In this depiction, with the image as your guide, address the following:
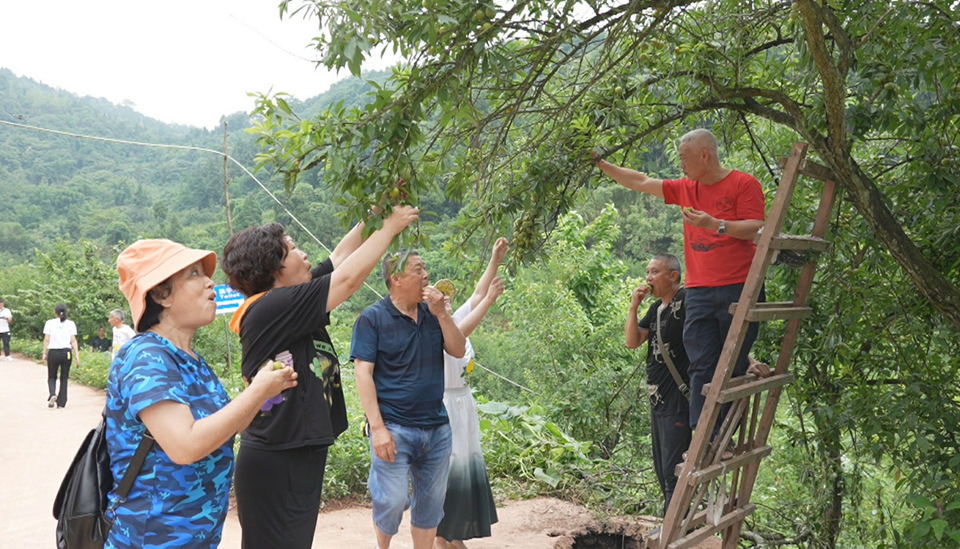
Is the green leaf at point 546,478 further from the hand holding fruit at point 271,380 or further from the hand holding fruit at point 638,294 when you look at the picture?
the hand holding fruit at point 271,380

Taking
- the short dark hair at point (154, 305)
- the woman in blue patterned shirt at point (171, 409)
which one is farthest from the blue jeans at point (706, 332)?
the short dark hair at point (154, 305)

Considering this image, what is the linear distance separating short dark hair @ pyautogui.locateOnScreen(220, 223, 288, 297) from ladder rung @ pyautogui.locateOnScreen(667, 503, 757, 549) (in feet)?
6.62

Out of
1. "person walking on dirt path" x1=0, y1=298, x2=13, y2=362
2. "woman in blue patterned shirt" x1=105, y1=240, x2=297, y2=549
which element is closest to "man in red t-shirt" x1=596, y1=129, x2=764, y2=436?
"woman in blue patterned shirt" x1=105, y1=240, x2=297, y2=549

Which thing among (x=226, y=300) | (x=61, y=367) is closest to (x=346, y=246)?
(x=226, y=300)

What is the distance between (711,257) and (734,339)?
2.25ft

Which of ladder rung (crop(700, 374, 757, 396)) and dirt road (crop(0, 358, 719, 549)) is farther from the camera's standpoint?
dirt road (crop(0, 358, 719, 549))

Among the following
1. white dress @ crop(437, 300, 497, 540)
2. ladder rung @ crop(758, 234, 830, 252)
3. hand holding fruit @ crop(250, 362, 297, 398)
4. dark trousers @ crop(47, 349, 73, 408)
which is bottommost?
dark trousers @ crop(47, 349, 73, 408)

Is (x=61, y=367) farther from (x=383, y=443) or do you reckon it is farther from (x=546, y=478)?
(x=383, y=443)

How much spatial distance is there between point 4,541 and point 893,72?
6767mm

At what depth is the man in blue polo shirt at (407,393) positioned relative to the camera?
3.86 metres

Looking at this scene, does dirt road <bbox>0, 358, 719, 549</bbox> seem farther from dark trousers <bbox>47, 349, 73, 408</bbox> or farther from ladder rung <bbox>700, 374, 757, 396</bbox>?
ladder rung <bbox>700, 374, 757, 396</bbox>

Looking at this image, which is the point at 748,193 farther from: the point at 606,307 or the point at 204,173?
the point at 204,173

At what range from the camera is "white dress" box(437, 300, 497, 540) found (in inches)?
185

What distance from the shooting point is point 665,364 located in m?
4.53
